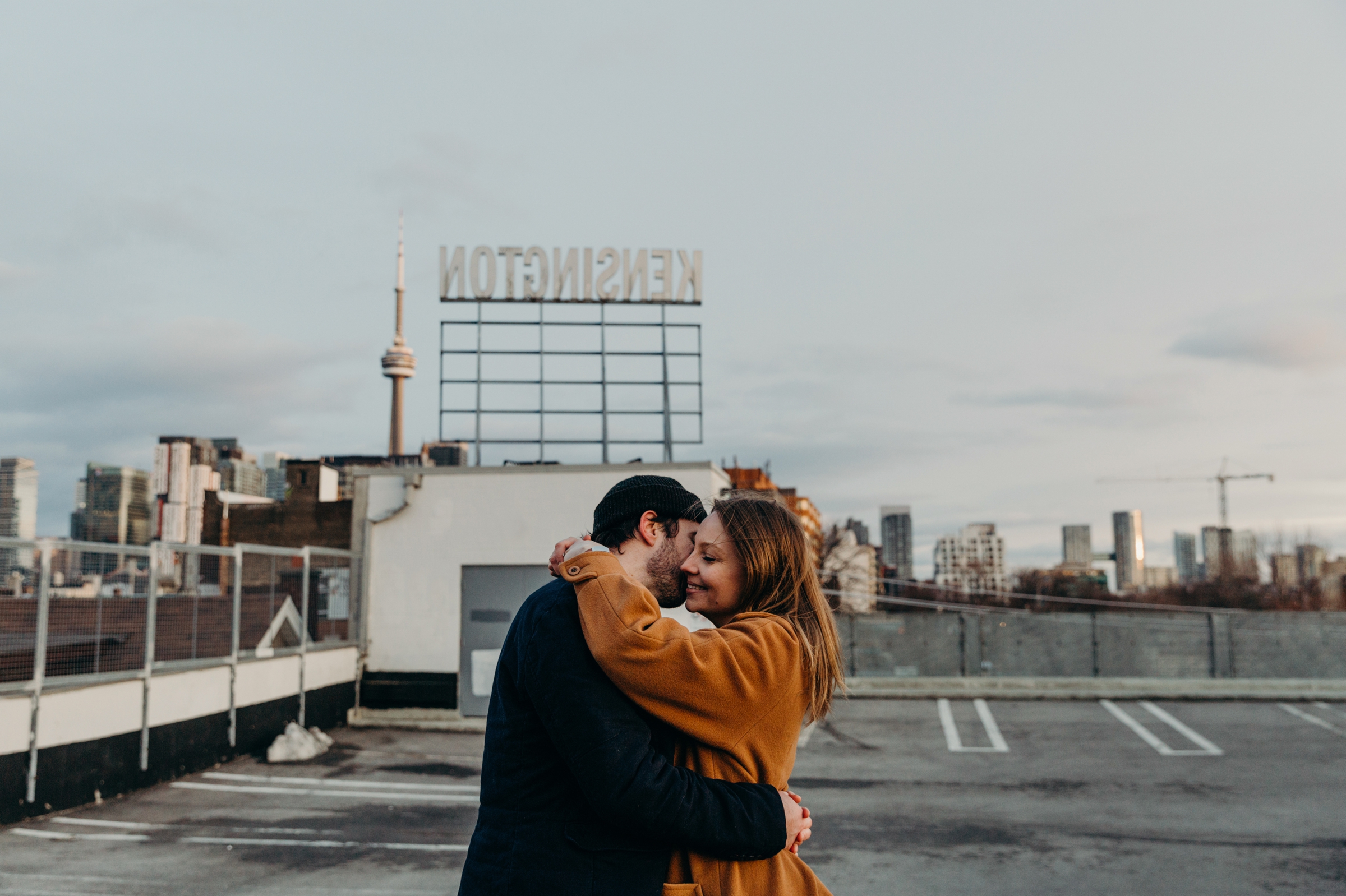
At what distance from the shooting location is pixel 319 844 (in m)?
7.50

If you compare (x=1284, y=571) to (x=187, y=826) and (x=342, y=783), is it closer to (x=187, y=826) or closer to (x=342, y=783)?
(x=342, y=783)

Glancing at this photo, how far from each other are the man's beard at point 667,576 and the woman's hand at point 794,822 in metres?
0.56

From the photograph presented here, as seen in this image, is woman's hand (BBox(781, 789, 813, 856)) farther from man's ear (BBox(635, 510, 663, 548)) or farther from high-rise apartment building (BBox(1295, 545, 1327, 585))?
high-rise apartment building (BBox(1295, 545, 1327, 585))

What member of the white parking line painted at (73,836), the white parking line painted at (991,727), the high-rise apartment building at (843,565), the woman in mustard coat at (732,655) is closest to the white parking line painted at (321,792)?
the white parking line painted at (73,836)

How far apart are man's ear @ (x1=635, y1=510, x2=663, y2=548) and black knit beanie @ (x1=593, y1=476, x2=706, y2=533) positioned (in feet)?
0.04

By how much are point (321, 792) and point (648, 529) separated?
854cm

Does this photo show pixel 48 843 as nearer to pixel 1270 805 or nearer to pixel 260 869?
pixel 260 869

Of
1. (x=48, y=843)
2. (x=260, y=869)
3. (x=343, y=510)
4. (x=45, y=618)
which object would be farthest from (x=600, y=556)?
(x=343, y=510)

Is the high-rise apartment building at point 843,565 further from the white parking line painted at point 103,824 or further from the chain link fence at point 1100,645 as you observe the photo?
the white parking line painted at point 103,824

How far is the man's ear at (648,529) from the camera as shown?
2455 mm

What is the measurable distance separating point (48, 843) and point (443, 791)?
11.3ft

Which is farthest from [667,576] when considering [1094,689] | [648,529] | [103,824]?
[1094,689]

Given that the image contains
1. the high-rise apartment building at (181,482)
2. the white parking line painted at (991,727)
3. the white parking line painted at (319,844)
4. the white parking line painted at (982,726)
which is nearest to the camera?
the white parking line painted at (319,844)

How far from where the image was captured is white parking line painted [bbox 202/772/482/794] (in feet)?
31.9
